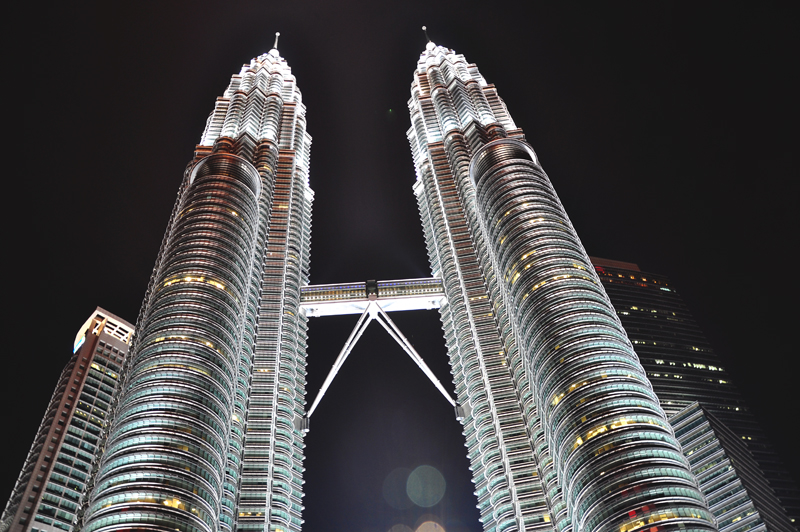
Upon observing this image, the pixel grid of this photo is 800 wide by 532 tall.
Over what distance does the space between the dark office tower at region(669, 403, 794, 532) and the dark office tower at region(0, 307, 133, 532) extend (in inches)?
4443

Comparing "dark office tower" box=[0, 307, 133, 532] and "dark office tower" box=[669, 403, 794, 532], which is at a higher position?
"dark office tower" box=[0, 307, 133, 532]

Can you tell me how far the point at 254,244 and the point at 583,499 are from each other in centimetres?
8238

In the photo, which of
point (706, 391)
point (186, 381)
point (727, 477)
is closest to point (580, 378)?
point (727, 477)

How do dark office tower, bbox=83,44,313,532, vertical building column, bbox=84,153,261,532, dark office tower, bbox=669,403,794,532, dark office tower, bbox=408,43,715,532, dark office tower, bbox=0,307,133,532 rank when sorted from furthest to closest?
dark office tower, bbox=0,307,133,532
dark office tower, bbox=669,403,794,532
dark office tower, bbox=83,44,313,532
dark office tower, bbox=408,43,715,532
vertical building column, bbox=84,153,261,532

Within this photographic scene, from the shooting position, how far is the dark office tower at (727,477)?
139 m

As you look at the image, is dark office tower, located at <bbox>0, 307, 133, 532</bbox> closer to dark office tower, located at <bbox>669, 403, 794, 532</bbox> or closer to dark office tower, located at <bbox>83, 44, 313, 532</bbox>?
dark office tower, located at <bbox>83, 44, 313, 532</bbox>

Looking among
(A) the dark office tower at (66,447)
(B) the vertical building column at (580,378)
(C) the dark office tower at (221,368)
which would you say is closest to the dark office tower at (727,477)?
(B) the vertical building column at (580,378)

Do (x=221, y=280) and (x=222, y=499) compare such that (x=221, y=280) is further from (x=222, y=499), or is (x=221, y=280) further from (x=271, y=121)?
(x=271, y=121)

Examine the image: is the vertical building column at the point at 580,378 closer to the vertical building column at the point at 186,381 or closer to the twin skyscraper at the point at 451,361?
the twin skyscraper at the point at 451,361

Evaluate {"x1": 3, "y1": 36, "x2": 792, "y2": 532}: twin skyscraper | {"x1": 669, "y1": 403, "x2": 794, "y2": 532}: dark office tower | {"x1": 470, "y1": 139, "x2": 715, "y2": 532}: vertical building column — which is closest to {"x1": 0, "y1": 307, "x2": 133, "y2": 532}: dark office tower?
{"x1": 3, "y1": 36, "x2": 792, "y2": 532}: twin skyscraper

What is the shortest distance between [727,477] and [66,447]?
138 metres

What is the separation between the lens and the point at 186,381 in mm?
108062

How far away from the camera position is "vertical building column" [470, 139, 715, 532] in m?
92.8

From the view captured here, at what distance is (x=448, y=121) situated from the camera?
621ft
